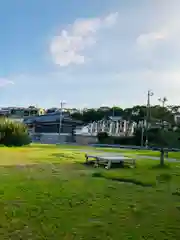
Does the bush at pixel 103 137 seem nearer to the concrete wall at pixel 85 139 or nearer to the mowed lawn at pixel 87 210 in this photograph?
the concrete wall at pixel 85 139

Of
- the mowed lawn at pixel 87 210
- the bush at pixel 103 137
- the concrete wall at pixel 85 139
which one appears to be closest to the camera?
the mowed lawn at pixel 87 210

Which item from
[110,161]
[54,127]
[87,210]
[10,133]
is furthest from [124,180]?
[54,127]

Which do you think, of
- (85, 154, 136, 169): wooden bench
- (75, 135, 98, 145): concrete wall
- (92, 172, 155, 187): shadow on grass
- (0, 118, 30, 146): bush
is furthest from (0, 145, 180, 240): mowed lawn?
(75, 135, 98, 145): concrete wall

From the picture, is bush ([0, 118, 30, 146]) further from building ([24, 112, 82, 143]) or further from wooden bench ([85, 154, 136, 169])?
building ([24, 112, 82, 143])

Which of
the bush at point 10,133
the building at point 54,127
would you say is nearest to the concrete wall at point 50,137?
the building at point 54,127

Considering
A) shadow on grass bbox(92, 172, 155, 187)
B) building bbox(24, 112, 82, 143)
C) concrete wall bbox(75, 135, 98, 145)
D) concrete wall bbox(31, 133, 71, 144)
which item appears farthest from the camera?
building bbox(24, 112, 82, 143)

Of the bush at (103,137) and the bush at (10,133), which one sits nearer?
the bush at (10,133)

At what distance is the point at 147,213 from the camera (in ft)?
13.3

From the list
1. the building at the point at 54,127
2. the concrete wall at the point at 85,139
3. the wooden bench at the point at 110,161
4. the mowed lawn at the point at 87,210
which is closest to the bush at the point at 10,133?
the wooden bench at the point at 110,161

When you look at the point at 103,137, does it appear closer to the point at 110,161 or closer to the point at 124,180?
the point at 110,161

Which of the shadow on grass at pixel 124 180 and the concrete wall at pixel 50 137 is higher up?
the shadow on grass at pixel 124 180

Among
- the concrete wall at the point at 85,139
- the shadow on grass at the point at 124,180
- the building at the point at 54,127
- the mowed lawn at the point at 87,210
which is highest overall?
the building at the point at 54,127

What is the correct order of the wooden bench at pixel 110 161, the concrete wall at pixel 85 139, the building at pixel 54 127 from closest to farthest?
the wooden bench at pixel 110 161
the concrete wall at pixel 85 139
the building at pixel 54 127

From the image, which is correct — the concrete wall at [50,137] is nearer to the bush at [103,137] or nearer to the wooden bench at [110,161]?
the bush at [103,137]
